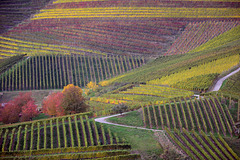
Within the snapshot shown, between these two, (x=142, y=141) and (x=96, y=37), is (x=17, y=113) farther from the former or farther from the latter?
(x=96, y=37)

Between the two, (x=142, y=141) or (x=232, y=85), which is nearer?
(x=142, y=141)

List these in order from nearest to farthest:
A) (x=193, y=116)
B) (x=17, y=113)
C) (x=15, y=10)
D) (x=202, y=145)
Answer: (x=202, y=145), (x=193, y=116), (x=17, y=113), (x=15, y=10)

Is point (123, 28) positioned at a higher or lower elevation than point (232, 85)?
higher

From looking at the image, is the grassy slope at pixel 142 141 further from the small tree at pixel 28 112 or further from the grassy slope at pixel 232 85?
the small tree at pixel 28 112

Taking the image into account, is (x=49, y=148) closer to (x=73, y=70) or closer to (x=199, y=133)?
(x=199, y=133)

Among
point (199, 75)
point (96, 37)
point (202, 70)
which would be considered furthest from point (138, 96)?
point (96, 37)

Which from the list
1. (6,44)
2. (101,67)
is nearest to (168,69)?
(101,67)

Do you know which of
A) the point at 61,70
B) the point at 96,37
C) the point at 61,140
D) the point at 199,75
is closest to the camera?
the point at 61,140
